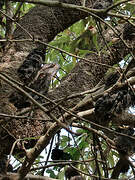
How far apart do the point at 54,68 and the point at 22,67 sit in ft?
0.75

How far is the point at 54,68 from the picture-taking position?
6.48 ft

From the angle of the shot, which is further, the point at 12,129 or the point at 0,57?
the point at 0,57

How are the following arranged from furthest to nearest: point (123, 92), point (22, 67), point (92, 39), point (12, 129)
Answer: point (92, 39), point (22, 67), point (12, 129), point (123, 92)

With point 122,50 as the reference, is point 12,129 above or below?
below

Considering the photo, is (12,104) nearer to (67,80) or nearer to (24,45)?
(67,80)

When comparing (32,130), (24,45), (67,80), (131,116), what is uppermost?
(24,45)

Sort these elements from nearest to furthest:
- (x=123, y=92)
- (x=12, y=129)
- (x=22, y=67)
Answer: (x=123, y=92)
(x=12, y=129)
(x=22, y=67)

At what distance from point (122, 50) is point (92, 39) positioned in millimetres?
248

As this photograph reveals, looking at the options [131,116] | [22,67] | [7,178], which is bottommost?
[7,178]

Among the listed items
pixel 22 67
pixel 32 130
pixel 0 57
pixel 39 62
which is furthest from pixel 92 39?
pixel 32 130

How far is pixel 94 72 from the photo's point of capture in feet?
6.68

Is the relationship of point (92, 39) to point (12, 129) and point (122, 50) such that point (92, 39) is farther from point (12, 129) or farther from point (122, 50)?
point (12, 129)

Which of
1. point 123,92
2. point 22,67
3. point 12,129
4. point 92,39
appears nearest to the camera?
point 123,92

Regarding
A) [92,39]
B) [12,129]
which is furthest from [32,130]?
[92,39]
